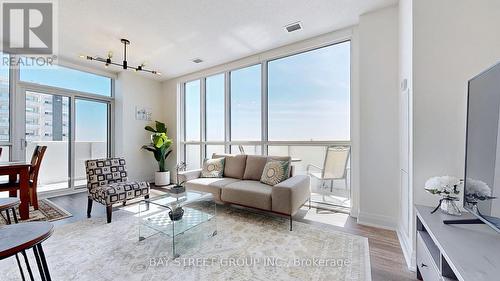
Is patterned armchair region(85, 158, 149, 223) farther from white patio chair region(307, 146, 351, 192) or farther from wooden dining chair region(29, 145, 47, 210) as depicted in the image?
white patio chair region(307, 146, 351, 192)

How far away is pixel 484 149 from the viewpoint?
1.20 m

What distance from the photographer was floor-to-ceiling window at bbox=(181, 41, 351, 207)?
11.0 ft

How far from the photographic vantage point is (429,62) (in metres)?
1.79

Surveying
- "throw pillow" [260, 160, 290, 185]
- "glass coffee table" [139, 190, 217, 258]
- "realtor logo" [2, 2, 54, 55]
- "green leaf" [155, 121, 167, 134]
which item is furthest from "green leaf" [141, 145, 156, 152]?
"throw pillow" [260, 160, 290, 185]

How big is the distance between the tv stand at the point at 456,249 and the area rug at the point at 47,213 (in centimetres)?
417

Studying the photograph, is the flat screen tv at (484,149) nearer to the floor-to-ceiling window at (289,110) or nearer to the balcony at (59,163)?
the floor-to-ceiling window at (289,110)

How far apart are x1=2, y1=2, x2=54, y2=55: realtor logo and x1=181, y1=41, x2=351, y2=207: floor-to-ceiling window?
2.79 meters

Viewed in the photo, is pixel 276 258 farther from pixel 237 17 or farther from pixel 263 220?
pixel 237 17

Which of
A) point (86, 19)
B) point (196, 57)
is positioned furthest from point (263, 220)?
point (86, 19)

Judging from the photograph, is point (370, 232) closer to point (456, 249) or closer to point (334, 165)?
point (334, 165)

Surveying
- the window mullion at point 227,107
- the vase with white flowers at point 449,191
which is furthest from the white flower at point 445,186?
the window mullion at point 227,107

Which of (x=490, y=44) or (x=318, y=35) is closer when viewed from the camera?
(x=490, y=44)

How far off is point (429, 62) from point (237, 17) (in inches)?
88.7

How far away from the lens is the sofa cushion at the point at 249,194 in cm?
272
